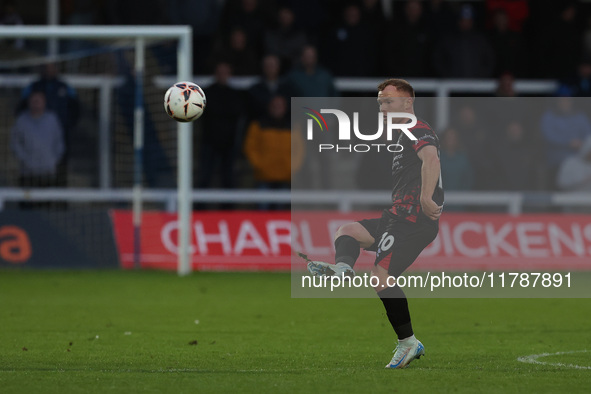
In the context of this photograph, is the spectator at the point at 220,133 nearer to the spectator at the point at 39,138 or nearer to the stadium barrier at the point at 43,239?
the stadium barrier at the point at 43,239

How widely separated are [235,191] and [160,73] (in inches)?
86.9

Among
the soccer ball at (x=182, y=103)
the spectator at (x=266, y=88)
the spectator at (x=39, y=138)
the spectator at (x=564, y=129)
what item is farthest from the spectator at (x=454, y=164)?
the soccer ball at (x=182, y=103)

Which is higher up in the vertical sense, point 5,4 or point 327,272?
point 5,4

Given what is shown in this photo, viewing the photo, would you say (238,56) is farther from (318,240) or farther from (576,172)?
(576,172)

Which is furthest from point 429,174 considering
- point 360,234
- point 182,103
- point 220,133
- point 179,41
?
point 220,133

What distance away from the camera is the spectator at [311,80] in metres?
16.8

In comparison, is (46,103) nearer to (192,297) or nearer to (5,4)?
(5,4)

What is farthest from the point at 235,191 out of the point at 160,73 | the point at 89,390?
the point at 89,390

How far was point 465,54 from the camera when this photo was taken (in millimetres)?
18359

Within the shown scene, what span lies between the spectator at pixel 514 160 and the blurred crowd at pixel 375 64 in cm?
2

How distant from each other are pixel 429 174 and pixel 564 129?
990 centimetres

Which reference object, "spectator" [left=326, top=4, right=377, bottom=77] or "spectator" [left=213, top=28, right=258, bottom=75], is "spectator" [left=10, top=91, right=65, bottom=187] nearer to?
"spectator" [left=213, top=28, right=258, bottom=75]

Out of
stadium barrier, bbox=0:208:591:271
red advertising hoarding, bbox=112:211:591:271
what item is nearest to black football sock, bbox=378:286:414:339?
stadium barrier, bbox=0:208:591:271

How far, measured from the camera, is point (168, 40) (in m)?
16.9
